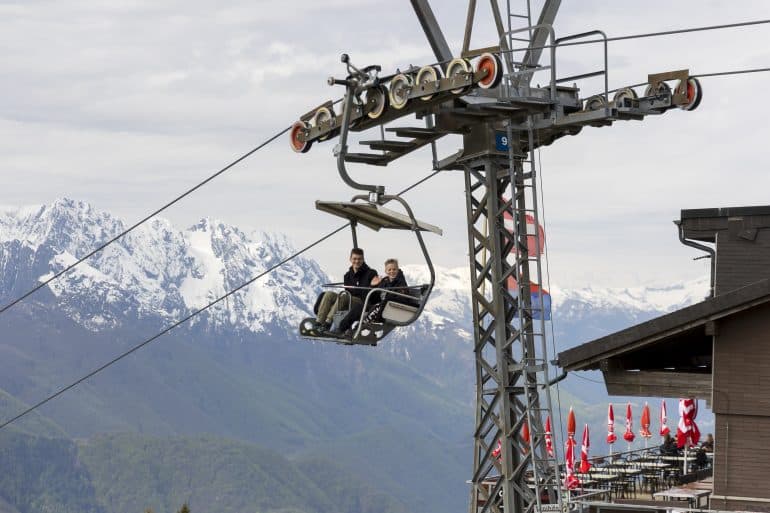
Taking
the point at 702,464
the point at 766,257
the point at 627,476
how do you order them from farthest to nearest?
1. the point at 702,464
2. the point at 627,476
3. the point at 766,257

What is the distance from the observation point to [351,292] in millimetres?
20375

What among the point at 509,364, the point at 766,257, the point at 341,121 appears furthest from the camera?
the point at 766,257

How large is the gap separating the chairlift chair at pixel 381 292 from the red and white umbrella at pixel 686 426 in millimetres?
14450

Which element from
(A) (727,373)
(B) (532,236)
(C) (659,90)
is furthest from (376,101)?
(A) (727,373)

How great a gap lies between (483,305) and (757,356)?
452 cm

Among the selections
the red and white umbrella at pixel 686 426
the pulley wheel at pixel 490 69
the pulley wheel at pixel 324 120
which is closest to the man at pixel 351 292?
the pulley wheel at pixel 324 120

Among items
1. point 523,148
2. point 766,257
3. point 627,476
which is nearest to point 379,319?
point 523,148

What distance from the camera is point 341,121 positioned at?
20094 millimetres

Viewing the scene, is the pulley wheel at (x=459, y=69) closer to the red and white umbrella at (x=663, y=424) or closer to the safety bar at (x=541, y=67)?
the safety bar at (x=541, y=67)

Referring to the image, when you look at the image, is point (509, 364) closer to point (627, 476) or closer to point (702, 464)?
point (627, 476)

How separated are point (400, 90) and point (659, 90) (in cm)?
452

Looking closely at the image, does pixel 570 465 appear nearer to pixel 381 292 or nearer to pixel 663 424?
pixel 663 424

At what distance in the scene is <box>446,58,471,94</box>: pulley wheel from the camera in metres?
17.9

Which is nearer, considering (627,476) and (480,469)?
(480,469)
